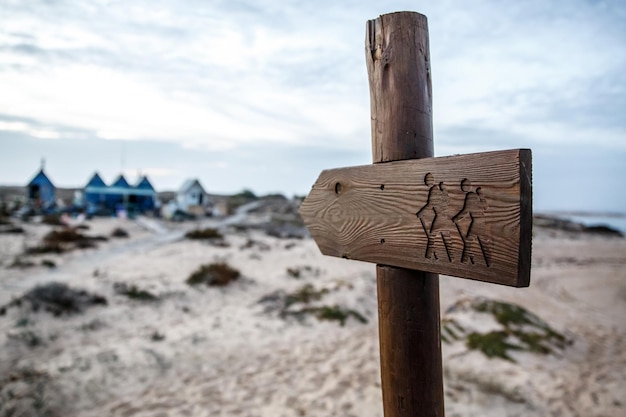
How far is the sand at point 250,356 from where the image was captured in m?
4.19

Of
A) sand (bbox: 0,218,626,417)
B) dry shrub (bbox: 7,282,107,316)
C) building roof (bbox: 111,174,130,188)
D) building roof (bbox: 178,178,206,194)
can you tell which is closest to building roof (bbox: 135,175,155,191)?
building roof (bbox: 111,174,130,188)

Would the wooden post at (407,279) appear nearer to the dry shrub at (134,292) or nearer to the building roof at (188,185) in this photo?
the dry shrub at (134,292)

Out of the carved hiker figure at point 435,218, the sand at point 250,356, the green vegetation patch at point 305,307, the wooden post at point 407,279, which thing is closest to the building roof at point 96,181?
the sand at point 250,356

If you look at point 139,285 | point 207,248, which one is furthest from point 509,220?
point 207,248

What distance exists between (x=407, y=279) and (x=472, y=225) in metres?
0.42

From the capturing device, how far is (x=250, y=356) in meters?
5.50

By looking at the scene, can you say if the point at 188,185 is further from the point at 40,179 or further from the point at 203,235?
the point at 203,235

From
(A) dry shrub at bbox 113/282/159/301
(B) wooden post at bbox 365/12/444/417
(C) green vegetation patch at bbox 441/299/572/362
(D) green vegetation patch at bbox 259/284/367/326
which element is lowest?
(C) green vegetation patch at bbox 441/299/572/362

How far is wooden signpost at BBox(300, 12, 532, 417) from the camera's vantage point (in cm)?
127

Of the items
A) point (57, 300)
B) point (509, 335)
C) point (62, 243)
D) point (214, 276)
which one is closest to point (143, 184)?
point (62, 243)

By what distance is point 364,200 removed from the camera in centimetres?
170

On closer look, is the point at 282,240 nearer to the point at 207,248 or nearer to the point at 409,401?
the point at 207,248

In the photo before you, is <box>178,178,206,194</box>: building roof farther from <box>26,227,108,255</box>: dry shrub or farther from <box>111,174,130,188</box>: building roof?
<box>26,227,108,255</box>: dry shrub

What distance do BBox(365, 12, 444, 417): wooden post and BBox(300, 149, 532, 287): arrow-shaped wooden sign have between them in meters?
0.12
